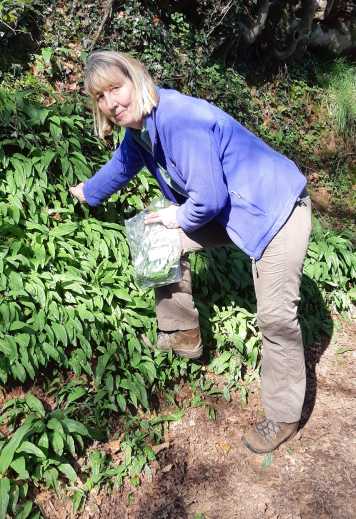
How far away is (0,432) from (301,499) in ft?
6.46

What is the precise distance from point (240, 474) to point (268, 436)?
322 mm

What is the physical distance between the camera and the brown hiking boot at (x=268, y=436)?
3.67 metres

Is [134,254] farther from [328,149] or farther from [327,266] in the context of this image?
[328,149]

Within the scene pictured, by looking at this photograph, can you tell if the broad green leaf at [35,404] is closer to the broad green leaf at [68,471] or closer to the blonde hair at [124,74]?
the broad green leaf at [68,471]

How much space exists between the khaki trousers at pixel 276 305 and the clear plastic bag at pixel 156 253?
88 mm

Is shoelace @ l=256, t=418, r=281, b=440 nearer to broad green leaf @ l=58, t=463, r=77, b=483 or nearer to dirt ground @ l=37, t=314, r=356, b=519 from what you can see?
dirt ground @ l=37, t=314, r=356, b=519

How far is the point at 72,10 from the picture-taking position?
654 cm

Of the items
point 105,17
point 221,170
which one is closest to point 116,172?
point 221,170

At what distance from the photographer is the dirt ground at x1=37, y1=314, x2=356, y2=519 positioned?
10.8 ft

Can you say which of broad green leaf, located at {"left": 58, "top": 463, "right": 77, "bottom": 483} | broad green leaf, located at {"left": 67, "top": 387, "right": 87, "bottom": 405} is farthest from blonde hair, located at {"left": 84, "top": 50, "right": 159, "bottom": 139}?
broad green leaf, located at {"left": 58, "top": 463, "right": 77, "bottom": 483}

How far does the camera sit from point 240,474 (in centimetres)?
357

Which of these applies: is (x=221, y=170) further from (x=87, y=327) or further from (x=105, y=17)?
(x=105, y=17)

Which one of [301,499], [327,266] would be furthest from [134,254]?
[327,266]

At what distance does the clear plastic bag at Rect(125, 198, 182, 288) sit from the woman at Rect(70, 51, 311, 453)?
0.33 feet
